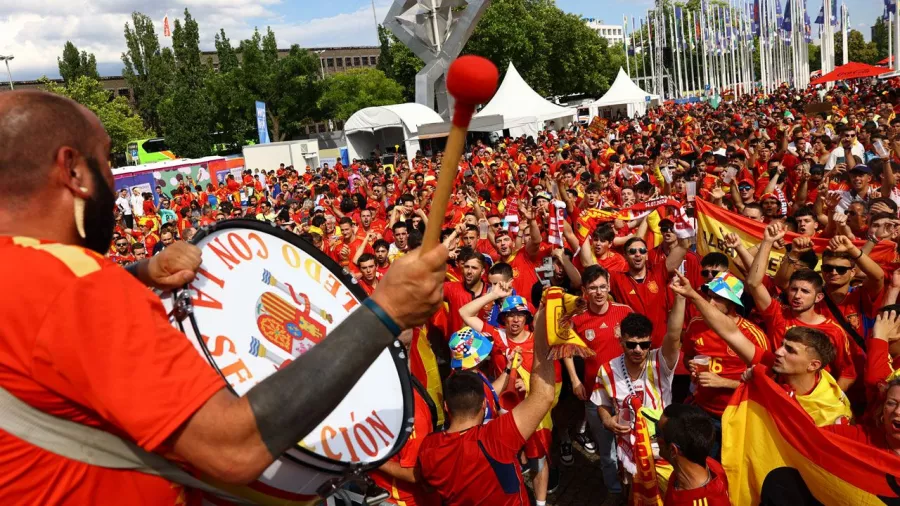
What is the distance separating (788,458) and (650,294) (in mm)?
2609

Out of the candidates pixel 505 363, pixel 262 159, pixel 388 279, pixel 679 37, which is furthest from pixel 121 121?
pixel 388 279

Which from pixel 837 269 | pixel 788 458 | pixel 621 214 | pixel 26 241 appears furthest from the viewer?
pixel 621 214

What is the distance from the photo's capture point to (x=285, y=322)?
6.64ft

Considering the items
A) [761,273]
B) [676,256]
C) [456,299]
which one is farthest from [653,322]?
[456,299]

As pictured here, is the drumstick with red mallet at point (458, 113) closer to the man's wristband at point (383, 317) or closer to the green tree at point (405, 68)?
the man's wristband at point (383, 317)

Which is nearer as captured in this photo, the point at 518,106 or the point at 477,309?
the point at 477,309

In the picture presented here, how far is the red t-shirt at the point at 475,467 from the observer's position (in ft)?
10.8

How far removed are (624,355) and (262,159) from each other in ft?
81.9

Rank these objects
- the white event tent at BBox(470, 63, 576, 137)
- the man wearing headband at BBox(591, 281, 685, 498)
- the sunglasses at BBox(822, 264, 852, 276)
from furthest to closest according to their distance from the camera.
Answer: the white event tent at BBox(470, 63, 576, 137)
the sunglasses at BBox(822, 264, 852, 276)
the man wearing headband at BBox(591, 281, 685, 498)

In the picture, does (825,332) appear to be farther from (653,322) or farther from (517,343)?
(517,343)

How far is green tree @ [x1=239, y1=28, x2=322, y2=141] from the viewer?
4434 cm

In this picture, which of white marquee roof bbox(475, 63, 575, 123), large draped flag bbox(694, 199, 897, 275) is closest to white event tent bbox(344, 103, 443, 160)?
white marquee roof bbox(475, 63, 575, 123)

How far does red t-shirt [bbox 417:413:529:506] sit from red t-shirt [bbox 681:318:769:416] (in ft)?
5.93

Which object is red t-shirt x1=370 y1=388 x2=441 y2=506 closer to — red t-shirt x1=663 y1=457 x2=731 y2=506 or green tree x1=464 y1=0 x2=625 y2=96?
red t-shirt x1=663 y1=457 x2=731 y2=506
